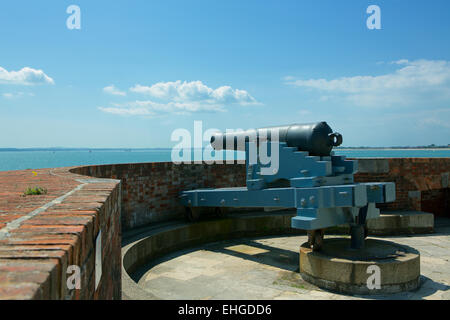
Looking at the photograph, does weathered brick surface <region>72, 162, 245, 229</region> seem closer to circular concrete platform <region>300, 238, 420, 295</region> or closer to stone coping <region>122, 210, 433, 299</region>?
stone coping <region>122, 210, 433, 299</region>

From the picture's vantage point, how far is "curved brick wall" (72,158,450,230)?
7246mm

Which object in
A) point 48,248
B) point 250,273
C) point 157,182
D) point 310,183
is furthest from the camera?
point 157,182

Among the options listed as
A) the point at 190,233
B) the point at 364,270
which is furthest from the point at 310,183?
the point at 190,233

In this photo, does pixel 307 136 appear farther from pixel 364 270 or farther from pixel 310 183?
pixel 364 270

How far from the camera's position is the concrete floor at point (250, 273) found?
4.71 meters

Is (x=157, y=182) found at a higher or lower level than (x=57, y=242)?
lower

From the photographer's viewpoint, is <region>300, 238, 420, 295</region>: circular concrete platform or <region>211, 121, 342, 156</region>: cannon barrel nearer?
<region>300, 238, 420, 295</region>: circular concrete platform

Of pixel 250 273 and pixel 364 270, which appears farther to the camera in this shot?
pixel 250 273

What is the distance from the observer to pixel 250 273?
564 cm

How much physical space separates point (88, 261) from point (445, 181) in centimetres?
1024

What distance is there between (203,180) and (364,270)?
492 centimetres

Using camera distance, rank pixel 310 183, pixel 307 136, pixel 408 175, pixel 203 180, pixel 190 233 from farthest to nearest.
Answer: pixel 408 175, pixel 203 180, pixel 190 233, pixel 307 136, pixel 310 183

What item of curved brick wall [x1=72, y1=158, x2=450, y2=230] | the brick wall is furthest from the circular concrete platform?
the brick wall

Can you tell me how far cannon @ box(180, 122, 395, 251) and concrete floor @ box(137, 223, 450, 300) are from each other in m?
0.80
